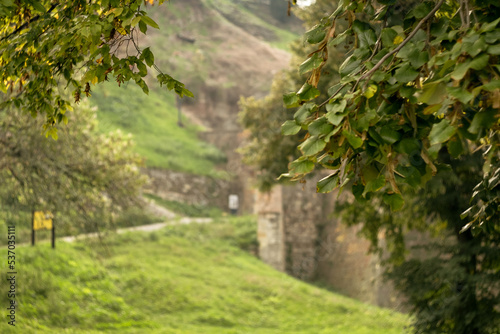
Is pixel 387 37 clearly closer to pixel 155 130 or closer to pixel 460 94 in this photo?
pixel 460 94

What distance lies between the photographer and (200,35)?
35812mm

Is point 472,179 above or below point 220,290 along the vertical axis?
above

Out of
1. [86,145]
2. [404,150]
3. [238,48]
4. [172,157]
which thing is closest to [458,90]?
[404,150]

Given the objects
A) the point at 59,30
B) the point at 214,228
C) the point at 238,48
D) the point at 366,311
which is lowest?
the point at 366,311

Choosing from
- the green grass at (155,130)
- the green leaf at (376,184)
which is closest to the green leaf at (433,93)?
the green leaf at (376,184)

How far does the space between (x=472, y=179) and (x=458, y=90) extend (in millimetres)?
6765

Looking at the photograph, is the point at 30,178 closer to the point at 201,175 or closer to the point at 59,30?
the point at 59,30

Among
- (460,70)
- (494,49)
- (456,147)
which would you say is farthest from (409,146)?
(494,49)

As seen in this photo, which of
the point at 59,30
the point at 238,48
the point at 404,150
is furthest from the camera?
the point at 238,48

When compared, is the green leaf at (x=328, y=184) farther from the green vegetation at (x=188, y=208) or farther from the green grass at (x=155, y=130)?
the green grass at (x=155, y=130)

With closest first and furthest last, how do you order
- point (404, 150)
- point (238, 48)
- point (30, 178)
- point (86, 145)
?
point (404, 150), point (30, 178), point (86, 145), point (238, 48)

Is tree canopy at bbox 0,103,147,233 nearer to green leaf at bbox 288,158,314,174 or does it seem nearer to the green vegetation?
green leaf at bbox 288,158,314,174

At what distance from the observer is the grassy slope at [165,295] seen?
10.2 metres

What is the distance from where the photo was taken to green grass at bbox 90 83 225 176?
2516 centimetres
